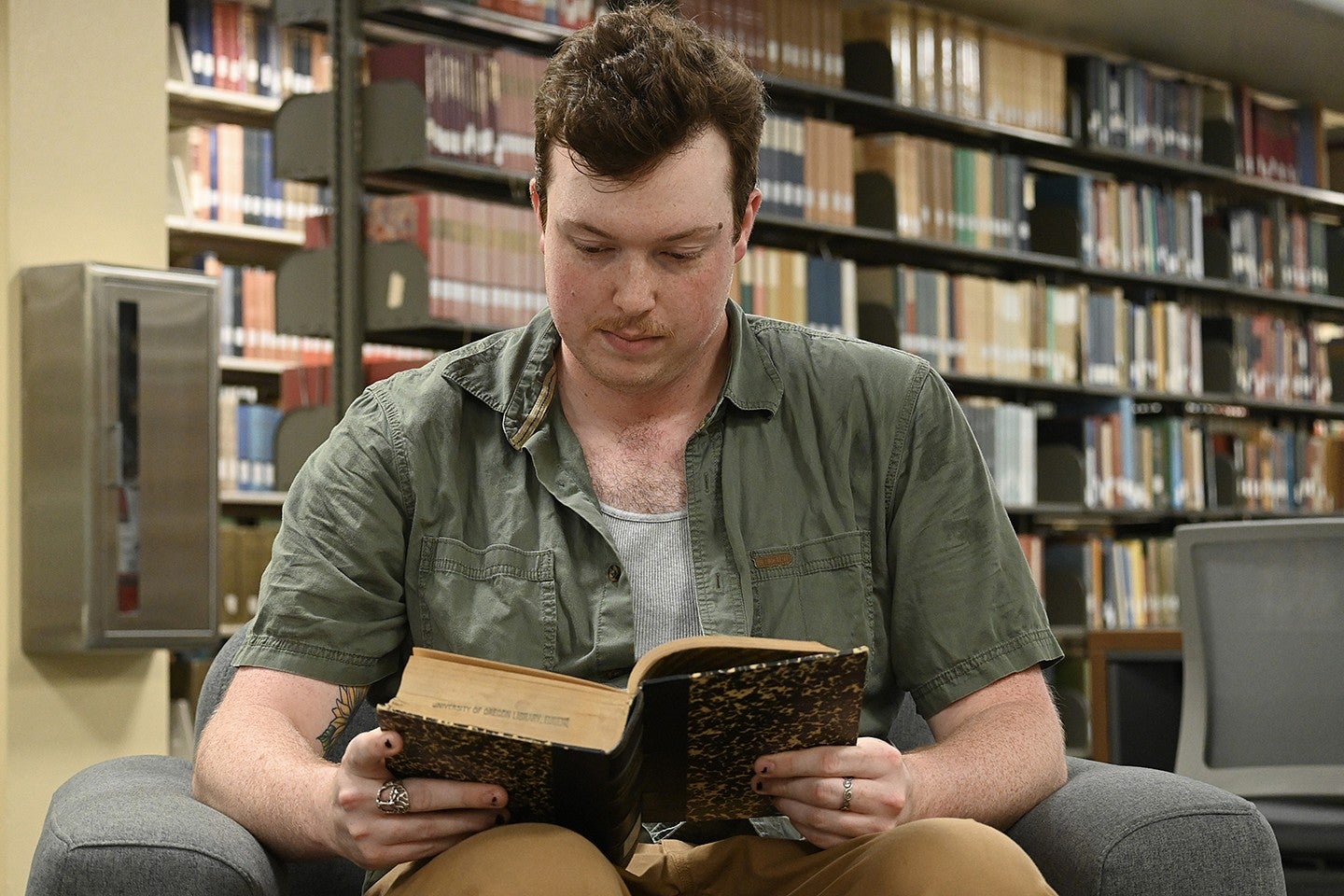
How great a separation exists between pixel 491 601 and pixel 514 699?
1.41 ft

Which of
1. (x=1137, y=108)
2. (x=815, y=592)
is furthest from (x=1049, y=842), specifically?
(x=1137, y=108)

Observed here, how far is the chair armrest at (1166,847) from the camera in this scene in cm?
134

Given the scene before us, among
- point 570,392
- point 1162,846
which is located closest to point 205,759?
point 570,392

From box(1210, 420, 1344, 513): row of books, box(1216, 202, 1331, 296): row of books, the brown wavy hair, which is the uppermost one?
box(1216, 202, 1331, 296): row of books

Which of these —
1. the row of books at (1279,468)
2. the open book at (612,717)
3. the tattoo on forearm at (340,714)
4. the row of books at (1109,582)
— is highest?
the row of books at (1279,468)

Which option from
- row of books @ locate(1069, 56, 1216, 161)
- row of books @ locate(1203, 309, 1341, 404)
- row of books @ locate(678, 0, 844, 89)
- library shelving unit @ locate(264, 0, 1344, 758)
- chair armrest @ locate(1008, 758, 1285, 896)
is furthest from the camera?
row of books @ locate(1203, 309, 1341, 404)

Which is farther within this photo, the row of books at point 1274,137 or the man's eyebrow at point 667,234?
the row of books at point 1274,137

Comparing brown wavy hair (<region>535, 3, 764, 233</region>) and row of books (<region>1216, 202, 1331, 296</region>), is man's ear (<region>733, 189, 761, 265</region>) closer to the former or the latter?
brown wavy hair (<region>535, 3, 764, 233</region>)

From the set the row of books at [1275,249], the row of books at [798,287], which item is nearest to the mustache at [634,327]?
the row of books at [798,287]

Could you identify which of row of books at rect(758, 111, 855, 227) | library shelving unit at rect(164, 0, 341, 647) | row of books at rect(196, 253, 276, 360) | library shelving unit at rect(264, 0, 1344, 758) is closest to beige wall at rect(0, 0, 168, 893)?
library shelving unit at rect(264, 0, 1344, 758)

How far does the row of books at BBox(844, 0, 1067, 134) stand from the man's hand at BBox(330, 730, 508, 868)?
3980 millimetres

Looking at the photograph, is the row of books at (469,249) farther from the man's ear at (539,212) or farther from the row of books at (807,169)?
the man's ear at (539,212)

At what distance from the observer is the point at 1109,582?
17.6 feet

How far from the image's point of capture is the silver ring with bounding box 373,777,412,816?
121 centimetres
